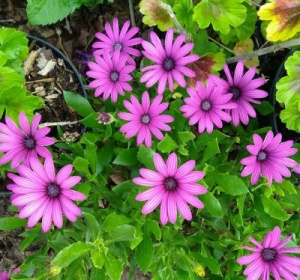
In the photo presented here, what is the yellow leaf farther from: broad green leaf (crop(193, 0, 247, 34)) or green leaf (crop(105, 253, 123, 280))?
green leaf (crop(105, 253, 123, 280))

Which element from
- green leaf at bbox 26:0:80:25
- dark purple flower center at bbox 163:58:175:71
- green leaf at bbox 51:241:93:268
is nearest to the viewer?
green leaf at bbox 51:241:93:268

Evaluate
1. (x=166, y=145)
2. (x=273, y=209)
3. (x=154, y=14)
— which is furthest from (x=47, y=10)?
(x=273, y=209)

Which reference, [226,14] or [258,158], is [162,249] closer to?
[258,158]

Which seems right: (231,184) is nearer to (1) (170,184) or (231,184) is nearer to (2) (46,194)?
(1) (170,184)

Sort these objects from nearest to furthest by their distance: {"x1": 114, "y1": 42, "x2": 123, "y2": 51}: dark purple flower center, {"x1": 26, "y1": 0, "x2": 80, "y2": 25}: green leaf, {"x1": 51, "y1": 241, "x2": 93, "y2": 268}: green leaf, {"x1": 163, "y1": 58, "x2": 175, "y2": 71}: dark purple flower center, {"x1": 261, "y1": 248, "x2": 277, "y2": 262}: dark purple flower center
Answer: {"x1": 51, "y1": 241, "x2": 93, "y2": 268}: green leaf
{"x1": 261, "y1": 248, "x2": 277, "y2": 262}: dark purple flower center
{"x1": 163, "y1": 58, "x2": 175, "y2": 71}: dark purple flower center
{"x1": 114, "y1": 42, "x2": 123, "y2": 51}: dark purple flower center
{"x1": 26, "y1": 0, "x2": 80, "y2": 25}: green leaf

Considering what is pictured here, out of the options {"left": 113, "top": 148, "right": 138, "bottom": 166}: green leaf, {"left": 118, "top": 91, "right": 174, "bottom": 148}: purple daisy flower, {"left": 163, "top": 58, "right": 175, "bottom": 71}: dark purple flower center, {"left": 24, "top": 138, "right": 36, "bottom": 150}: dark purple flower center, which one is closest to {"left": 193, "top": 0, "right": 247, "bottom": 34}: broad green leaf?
{"left": 163, "top": 58, "right": 175, "bottom": 71}: dark purple flower center

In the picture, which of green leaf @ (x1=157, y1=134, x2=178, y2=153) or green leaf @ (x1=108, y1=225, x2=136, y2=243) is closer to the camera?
green leaf @ (x1=108, y1=225, x2=136, y2=243)

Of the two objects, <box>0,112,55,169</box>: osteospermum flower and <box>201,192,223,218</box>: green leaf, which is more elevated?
<box>0,112,55,169</box>: osteospermum flower

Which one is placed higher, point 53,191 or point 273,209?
point 53,191

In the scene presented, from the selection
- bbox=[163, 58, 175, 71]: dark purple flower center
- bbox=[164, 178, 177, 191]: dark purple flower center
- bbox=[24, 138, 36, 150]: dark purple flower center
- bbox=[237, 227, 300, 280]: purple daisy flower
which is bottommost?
bbox=[237, 227, 300, 280]: purple daisy flower
